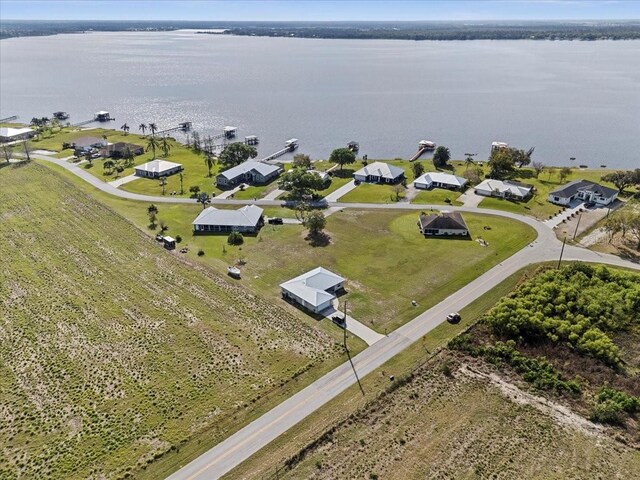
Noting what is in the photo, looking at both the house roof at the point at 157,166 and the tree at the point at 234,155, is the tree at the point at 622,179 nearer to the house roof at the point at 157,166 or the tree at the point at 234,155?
the tree at the point at 234,155

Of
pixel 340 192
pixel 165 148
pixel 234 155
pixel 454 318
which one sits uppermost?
pixel 234 155

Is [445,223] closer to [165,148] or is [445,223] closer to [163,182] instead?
[163,182]

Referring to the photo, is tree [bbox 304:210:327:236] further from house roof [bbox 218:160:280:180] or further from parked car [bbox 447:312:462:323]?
house roof [bbox 218:160:280:180]

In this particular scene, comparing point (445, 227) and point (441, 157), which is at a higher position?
point (441, 157)

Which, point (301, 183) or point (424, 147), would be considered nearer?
point (301, 183)

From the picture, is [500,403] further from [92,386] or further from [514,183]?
[514,183]

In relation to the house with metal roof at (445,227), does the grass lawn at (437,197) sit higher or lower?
lower

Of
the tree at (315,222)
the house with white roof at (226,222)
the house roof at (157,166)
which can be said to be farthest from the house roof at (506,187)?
the house roof at (157,166)

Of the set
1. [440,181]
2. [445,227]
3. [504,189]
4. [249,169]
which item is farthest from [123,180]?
[504,189]

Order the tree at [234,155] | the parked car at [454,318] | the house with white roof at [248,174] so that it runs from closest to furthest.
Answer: the parked car at [454,318], the house with white roof at [248,174], the tree at [234,155]
